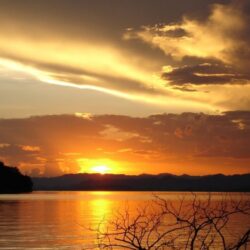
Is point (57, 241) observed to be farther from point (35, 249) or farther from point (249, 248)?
point (249, 248)

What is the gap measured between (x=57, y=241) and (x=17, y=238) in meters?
5.37

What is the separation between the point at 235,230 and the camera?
6134 centimetres

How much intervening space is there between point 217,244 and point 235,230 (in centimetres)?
1755

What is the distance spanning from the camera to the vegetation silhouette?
10.3 metres

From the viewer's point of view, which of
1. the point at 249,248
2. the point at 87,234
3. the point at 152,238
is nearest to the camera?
the point at 249,248

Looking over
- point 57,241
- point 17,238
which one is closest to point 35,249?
point 57,241

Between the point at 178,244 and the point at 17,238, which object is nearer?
the point at 178,244

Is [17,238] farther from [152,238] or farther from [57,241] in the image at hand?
[152,238]

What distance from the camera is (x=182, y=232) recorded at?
55500mm

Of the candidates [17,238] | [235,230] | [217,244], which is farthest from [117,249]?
[235,230]

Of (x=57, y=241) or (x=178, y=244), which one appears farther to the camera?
(x=57, y=241)

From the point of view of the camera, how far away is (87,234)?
5822 cm

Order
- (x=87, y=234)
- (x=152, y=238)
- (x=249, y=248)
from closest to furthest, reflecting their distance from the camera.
Result: (x=249, y=248)
(x=152, y=238)
(x=87, y=234)

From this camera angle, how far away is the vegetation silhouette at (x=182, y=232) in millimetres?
10252
